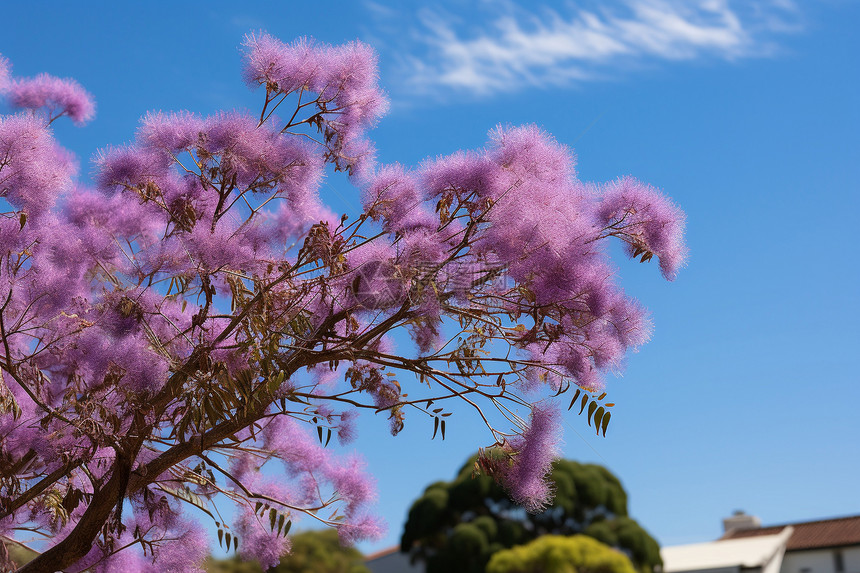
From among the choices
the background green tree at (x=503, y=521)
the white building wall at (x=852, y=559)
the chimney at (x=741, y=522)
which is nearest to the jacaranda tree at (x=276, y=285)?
the background green tree at (x=503, y=521)

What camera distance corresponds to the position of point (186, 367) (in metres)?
4.62

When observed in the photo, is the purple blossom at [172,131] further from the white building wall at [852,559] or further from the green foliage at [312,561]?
the white building wall at [852,559]

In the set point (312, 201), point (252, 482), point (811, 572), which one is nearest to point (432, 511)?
point (811, 572)

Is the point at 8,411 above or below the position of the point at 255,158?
below

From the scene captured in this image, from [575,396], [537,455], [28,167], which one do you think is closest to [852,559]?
[537,455]

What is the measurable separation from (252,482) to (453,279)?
2.89 metres

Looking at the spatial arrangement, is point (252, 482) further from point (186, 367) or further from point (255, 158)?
point (255, 158)

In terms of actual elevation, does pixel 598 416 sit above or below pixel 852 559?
below

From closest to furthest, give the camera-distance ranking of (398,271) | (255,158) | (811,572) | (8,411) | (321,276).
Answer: (398,271) → (321,276) → (255,158) → (8,411) → (811,572)

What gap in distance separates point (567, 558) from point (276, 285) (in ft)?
46.4

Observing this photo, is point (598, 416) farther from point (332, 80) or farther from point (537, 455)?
point (332, 80)

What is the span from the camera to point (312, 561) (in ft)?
84.2

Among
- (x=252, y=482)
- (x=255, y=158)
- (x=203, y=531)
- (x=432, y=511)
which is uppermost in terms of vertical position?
(x=432, y=511)

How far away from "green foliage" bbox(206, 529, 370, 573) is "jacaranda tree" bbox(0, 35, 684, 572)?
1996 cm
